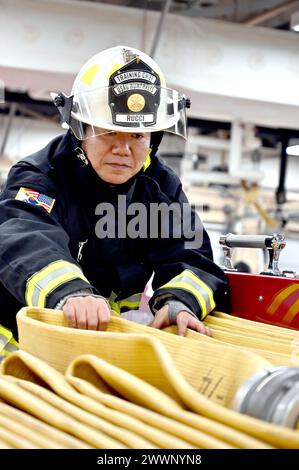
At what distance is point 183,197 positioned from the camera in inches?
106

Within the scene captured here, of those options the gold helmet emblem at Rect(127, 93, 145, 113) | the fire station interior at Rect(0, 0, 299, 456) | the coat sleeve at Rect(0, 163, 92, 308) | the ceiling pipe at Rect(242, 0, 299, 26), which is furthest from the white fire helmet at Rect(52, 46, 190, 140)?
the ceiling pipe at Rect(242, 0, 299, 26)

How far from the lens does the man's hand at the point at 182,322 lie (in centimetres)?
207

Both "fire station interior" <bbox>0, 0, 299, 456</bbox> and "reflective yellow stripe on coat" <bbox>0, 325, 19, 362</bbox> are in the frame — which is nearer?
"fire station interior" <bbox>0, 0, 299, 456</bbox>

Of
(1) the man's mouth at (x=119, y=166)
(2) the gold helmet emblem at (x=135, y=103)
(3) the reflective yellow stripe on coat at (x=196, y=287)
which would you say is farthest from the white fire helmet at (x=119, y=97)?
(3) the reflective yellow stripe on coat at (x=196, y=287)

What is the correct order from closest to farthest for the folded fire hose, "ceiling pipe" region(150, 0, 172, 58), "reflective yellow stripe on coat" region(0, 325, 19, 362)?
the folded fire hose → "reflective yellow stripe on coat" region(0, 325, 19, 362) → "ceiling pipe" region(150, 0, 172, 58)

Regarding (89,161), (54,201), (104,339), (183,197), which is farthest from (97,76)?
(104,339)

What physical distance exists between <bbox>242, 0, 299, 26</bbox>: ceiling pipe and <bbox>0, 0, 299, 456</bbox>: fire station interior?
1cm

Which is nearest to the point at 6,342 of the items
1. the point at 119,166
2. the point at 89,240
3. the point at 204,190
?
the point at 89,240

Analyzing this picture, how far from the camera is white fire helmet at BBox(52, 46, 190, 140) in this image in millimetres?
2268

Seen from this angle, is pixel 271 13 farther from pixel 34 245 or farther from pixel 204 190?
pixel 204 190

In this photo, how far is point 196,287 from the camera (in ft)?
7.63

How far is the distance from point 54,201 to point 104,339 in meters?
0.88

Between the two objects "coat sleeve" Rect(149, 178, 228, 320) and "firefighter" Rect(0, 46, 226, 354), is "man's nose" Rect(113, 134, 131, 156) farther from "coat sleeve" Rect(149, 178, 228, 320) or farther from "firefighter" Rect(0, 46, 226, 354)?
"coat sleeve" Rect(149, 178, 228, 320)
